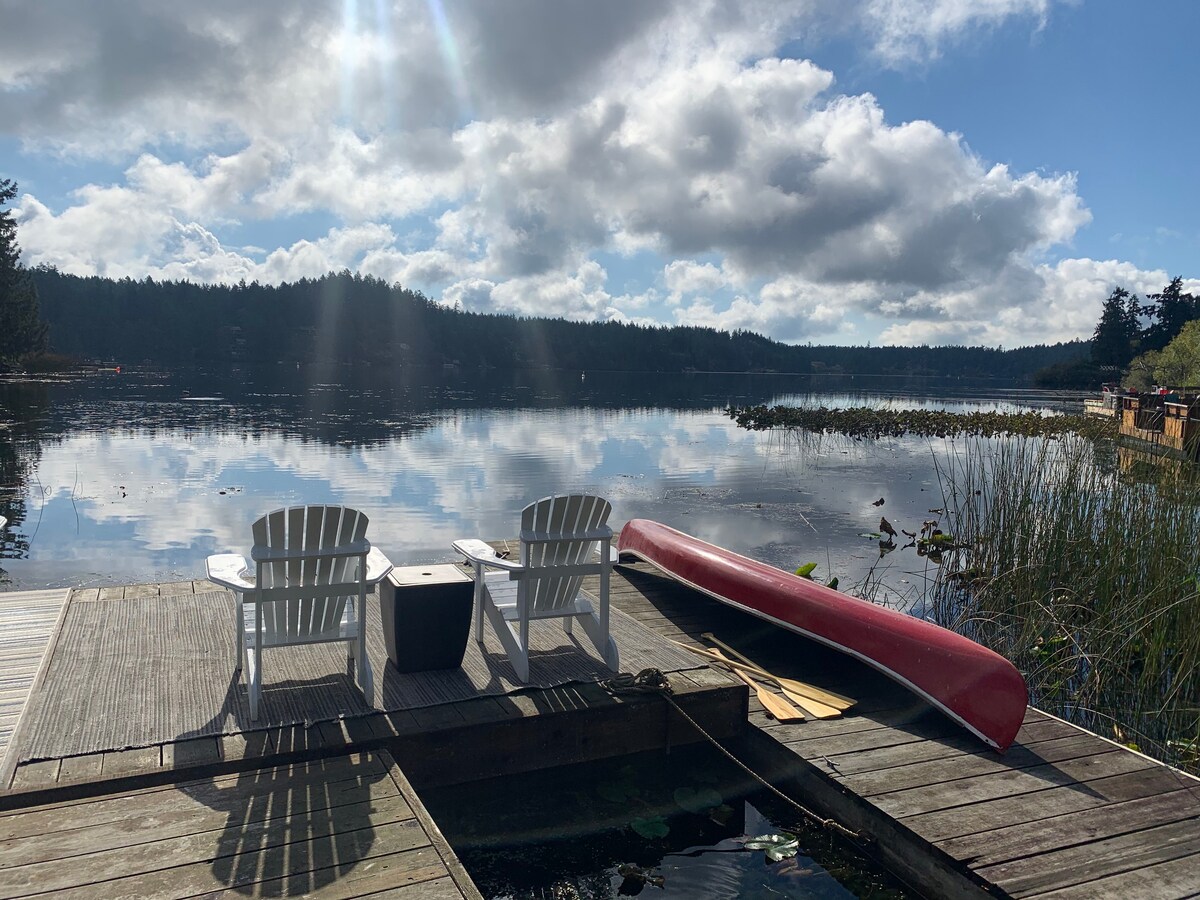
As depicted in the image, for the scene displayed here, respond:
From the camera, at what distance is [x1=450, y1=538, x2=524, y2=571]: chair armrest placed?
4836 mm

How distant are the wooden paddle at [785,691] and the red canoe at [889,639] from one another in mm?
411

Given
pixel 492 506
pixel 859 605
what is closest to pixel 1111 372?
pixel 492 506

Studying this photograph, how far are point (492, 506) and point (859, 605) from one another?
32.7ft

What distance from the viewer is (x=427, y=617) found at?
4.78 meters

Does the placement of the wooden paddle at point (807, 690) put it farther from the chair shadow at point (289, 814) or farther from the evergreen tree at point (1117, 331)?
the evergreen tree at point (1117, 331)

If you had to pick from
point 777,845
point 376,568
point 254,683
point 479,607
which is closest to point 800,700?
point 777,845

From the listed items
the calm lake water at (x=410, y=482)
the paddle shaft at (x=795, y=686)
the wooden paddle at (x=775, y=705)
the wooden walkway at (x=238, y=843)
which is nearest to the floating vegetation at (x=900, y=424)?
the calm lake water at (x=410, y=482)

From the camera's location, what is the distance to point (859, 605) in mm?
5512

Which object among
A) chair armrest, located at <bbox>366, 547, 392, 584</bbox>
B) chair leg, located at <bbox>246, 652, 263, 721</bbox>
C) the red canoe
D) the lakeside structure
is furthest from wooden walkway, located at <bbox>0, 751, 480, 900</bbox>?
the lakeside structure

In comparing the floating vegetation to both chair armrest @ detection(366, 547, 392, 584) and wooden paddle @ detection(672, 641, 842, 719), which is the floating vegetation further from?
chair armrest @ detection(366, 547, 392, 584)

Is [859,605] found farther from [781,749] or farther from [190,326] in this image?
[190,326]

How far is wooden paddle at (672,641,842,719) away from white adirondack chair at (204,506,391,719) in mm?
2243

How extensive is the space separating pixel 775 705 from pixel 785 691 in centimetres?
23

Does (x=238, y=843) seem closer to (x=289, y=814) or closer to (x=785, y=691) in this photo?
(x=289, y=814)
